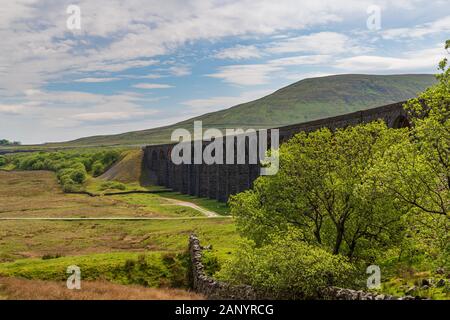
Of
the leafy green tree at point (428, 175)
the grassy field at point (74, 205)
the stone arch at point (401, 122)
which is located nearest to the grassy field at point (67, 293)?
the leafy green tree at point (428, 175)

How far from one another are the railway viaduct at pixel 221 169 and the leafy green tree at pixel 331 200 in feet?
57.1

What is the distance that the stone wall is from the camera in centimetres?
2053

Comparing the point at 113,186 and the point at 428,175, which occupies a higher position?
the point at 428,175

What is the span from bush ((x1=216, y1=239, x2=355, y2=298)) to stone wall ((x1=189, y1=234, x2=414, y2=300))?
0.41m

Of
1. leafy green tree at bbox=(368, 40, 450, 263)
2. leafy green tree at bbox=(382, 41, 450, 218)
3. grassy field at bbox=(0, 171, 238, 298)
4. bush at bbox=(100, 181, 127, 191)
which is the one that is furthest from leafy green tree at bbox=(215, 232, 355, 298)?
bush at bbox=(100, 181, 127, 191)

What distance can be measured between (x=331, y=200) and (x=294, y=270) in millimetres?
8203

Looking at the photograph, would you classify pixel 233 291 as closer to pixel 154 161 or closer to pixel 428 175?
pixel 428 175

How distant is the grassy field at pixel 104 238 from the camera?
117 feet

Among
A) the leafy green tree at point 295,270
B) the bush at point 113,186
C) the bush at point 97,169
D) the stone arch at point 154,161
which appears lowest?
the bush at point 113,186

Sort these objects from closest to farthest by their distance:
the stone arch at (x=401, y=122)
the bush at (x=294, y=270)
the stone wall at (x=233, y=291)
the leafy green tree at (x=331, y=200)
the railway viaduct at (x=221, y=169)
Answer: the stone wall at (x=233, y=291), the bush at (x=294, y=270), the leafy green tree at (x=331, y=200), the stone arch at (x=401, y=122), the railway viaduct at (x=221, y=169)

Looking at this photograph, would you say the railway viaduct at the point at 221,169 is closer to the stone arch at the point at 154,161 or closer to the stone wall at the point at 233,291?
the stone arch at the point at 154,161

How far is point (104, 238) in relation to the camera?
62000 mm

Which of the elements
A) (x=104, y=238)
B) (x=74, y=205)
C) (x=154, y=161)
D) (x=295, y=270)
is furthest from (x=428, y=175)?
(x=154, y=161)
